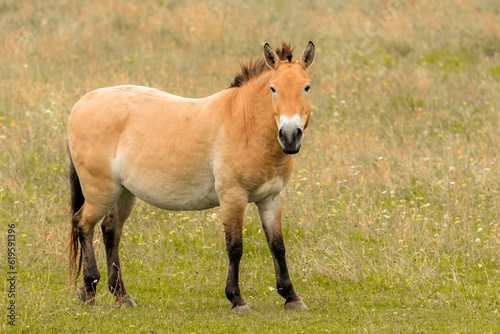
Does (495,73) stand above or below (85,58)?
above

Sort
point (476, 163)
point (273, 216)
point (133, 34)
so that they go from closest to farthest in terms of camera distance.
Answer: point (273, 216), point (476, 163), point (133, 34)

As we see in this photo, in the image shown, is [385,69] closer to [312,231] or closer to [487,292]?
[312,231]

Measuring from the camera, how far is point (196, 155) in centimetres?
613

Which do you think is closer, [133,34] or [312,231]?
[312,231]

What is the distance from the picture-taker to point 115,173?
21.4ft

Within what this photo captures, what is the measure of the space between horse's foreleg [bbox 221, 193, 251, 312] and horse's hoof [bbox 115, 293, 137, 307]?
1.19 meters

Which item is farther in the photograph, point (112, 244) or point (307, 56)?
point (112, 244)

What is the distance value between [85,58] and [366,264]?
9.93 m

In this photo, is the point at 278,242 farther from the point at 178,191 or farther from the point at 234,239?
the point at 178,191

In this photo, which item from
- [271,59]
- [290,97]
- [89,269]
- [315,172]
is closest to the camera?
[290,97]

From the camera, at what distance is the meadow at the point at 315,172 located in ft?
20.7

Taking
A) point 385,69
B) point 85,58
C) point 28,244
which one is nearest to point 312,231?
point 28,244

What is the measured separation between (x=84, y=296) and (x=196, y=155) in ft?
6.87

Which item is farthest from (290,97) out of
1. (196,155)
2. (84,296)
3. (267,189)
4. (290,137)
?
(84,296)
